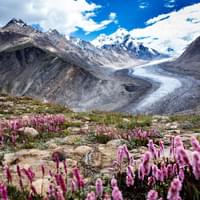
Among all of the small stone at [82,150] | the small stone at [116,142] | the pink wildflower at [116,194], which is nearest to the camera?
the pink wildflower at [116,194]

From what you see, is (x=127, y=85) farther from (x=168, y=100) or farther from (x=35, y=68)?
(x=35, y=68)

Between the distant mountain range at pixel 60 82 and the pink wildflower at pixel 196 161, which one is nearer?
the pink wildflower at pixel 196 161

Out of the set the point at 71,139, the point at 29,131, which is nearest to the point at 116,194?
the point at 71,139

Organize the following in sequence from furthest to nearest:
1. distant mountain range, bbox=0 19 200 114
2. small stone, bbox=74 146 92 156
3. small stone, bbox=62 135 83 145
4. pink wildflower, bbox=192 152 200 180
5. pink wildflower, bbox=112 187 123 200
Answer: distant mountain range, bbox=0 19 200 114 < small stone, bbox=62 135 83 145 < small stone, bbox=74 146 92 156 < pink wildflower, bbox=192 152 200 180 < pink wildflower, bbox=112 187 123 200

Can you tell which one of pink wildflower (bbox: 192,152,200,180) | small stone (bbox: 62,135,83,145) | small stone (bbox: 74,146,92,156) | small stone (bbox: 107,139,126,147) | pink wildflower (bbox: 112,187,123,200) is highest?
small stone (bbox: 62,135,83,145)

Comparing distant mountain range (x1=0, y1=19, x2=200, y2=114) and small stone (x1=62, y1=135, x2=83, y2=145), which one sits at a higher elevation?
distant mountain range (x1=0, y1=19, x2=200, y2=114)

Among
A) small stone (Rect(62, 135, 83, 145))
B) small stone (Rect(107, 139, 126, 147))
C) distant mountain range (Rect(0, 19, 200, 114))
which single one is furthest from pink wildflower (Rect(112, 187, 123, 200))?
distant mountain range (Rect(0, 19, 200, 114))

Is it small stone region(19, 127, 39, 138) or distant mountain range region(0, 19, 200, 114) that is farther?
distant mountain range region(0, 19, 200, 114)

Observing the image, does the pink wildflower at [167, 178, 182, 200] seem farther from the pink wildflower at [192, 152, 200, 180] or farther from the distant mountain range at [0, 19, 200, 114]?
the distant mountain range at [0, 19, 200, 114]

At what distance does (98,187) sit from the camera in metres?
5.42

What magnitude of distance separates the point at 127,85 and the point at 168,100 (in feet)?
103

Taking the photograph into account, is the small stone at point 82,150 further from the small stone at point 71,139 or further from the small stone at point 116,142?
the small stone at point 71,139

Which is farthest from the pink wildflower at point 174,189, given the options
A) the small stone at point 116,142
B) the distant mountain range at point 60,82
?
the distant mountain range at point 60,82

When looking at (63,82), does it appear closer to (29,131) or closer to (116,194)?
(29,131)
